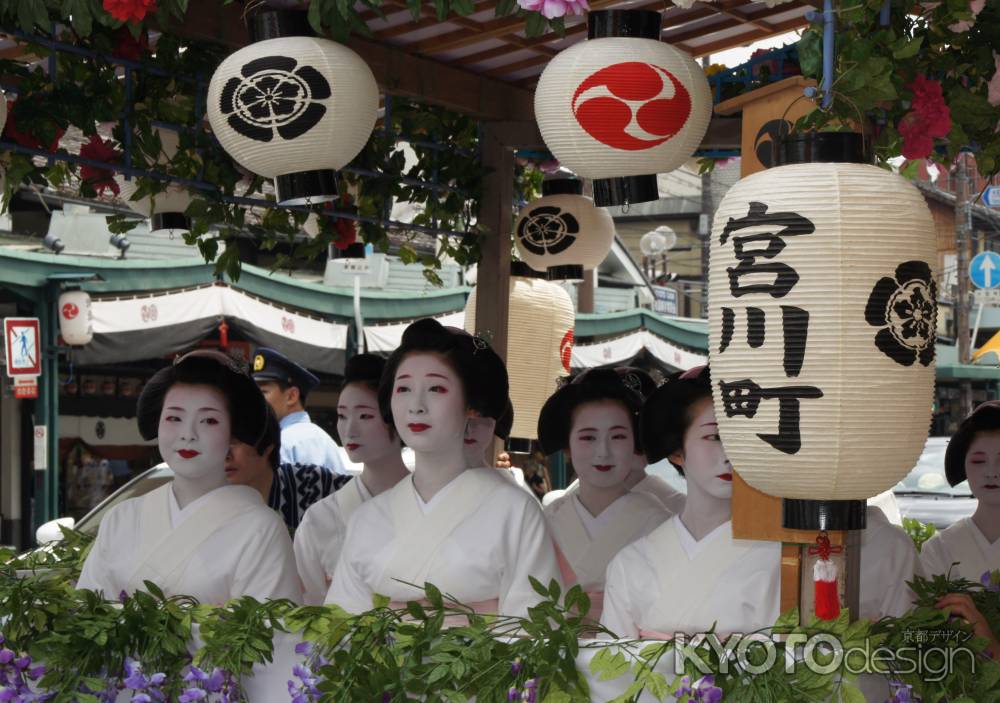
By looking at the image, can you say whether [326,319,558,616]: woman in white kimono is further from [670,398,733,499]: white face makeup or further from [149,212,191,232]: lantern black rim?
[149,212,191,232]: lantern black rim

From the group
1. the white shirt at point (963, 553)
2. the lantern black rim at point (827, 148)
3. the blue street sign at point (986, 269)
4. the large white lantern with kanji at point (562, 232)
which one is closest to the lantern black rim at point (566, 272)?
the large white lantern with kanji at point (562, 232)

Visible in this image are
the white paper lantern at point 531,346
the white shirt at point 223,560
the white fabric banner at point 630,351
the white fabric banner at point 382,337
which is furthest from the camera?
the white fabric banner at point 630,351

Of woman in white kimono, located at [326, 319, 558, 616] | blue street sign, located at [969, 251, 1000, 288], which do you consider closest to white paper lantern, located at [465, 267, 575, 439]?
woman in white kimono, located at [326, 319, 558, 616]

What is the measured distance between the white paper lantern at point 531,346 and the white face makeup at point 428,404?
2059 millimetres

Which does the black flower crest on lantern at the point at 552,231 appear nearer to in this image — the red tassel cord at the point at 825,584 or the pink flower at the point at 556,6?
the pink flower at the point at 556,6

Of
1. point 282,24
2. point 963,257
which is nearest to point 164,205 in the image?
point 282,24

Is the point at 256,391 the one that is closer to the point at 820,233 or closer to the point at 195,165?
the point at 195,165

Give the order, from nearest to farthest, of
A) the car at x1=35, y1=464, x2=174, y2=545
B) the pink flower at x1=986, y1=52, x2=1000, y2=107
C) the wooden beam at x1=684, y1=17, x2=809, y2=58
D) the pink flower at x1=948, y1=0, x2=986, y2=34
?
the pink flower at x1=948, y1=0, x2=986, y2=34, the pink flower at x1=986, y1=52, x2=1000, y2=107, the wooden beam at x1=684, y1=17, x2=809, y2=58, the car at x1=35, y1=464, x2=174, y2=545

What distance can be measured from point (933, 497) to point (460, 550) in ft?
22.2

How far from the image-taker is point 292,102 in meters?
3.60

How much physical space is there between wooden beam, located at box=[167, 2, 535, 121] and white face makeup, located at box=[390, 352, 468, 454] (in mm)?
1540

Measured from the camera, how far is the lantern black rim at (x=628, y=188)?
3785 millimetres

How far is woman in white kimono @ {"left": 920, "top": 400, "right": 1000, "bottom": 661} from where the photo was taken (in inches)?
192

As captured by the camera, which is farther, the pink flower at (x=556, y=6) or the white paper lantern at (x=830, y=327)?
the pink flower at (x=556, y=6)
